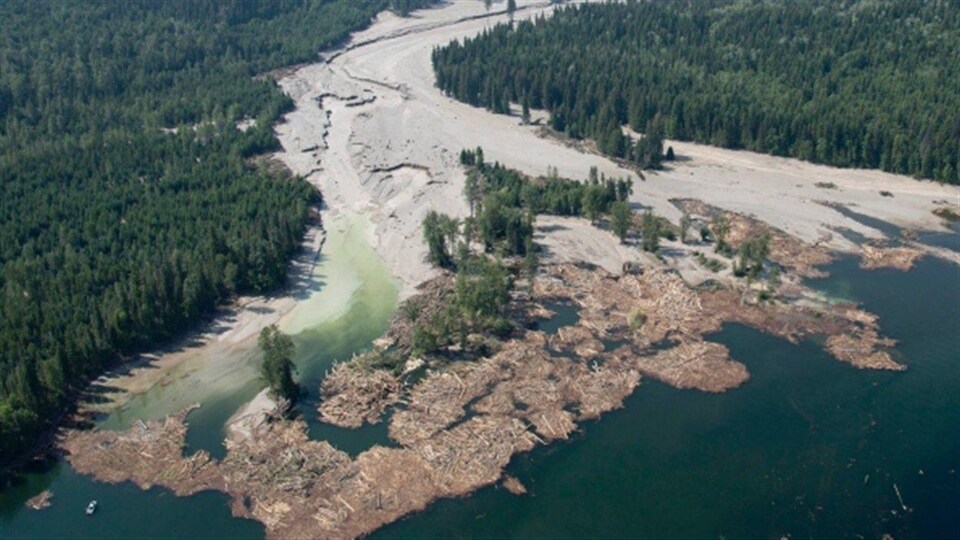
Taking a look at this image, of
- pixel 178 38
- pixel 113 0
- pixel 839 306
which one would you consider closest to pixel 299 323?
pixel 839 306

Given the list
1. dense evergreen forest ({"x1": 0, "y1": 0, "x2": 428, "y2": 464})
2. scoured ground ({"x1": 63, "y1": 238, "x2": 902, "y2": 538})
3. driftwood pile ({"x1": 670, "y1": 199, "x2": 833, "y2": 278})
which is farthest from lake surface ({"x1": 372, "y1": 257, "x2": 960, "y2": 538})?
dense evergreen forest ({"x1": 0, "y1": 0, "x2": 428, "y2": 464})

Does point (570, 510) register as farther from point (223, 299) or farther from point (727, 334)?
point (223, 299)

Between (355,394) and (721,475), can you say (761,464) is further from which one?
(355,394)

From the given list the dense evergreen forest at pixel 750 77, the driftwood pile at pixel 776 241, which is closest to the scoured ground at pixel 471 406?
the driftwood pile at pixel 776 241

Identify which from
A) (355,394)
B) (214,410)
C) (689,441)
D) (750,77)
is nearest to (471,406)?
(355,394)

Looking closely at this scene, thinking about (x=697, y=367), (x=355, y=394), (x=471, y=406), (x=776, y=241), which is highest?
(x=776, y=241)

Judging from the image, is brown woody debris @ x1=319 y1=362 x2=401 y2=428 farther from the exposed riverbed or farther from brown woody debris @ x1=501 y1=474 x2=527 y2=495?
brown woody debris @ x1=501 y1=474 x2=527 y2=495
